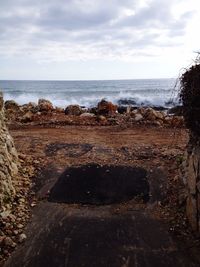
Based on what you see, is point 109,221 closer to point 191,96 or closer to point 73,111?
point 191,96

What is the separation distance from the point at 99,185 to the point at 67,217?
1195 mm

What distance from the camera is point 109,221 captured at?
18.0 feet

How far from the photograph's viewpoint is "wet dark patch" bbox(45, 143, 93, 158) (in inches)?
331

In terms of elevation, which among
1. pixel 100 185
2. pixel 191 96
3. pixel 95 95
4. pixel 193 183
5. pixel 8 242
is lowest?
pixel 8 242

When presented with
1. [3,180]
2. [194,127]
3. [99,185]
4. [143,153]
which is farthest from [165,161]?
[3,180]

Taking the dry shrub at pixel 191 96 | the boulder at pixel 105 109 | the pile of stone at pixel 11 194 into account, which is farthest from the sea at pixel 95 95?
the pile of stone at pixel 11 194

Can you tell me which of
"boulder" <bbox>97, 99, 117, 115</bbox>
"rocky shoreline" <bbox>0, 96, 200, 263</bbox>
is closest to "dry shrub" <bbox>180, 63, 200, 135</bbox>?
"rocky shoreline" <bbox>0, 96, 200, 263</bbox>

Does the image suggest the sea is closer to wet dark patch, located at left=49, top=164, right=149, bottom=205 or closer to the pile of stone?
wet dark patch, located at left=49, top=164, right=149, bottom=205

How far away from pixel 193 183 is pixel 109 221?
1.36m

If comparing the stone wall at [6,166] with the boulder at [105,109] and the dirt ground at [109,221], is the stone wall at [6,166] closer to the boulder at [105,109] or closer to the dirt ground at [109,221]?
the dirt ground at [109,221]

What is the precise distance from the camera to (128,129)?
11406 millimetres

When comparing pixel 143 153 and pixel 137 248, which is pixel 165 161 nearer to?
pixel 143 153

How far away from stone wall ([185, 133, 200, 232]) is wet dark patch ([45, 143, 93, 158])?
10.6ft

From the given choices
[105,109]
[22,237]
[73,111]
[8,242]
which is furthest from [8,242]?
[73,111]
